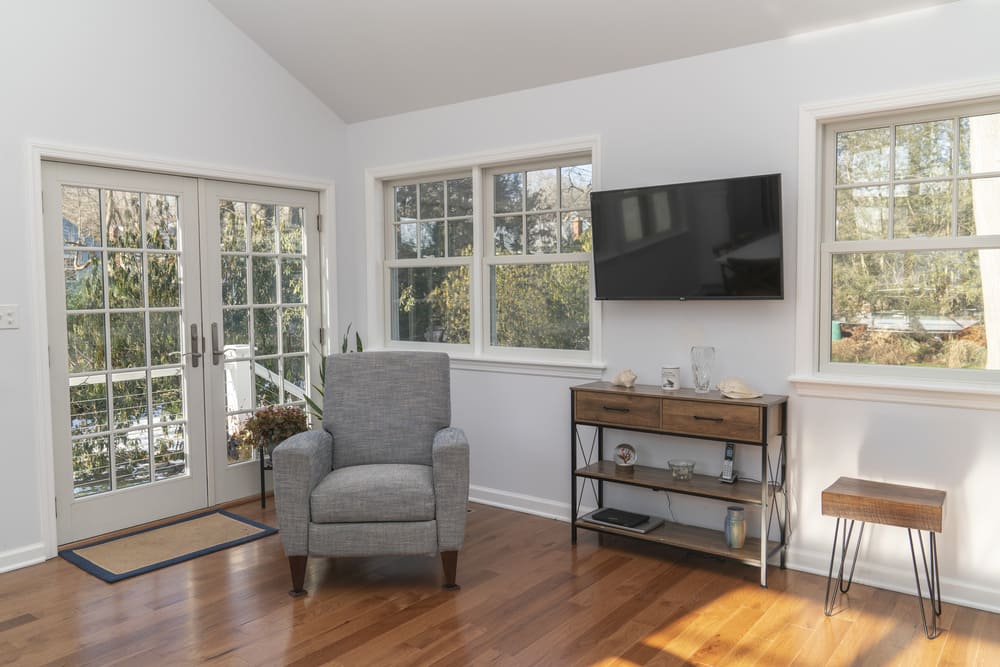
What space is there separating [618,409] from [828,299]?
107 centimetres

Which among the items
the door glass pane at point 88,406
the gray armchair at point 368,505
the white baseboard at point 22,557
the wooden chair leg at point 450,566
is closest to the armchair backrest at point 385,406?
the gray armchair at point 368,505

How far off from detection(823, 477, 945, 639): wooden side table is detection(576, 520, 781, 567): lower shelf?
35 centimetres

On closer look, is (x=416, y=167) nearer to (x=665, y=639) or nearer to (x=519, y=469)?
(x=519, y=469)

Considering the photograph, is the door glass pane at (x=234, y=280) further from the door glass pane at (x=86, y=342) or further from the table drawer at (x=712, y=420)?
the table drawer at (x=712, y=420)

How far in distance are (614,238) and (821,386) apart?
3.88ft

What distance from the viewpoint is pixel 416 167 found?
471cm

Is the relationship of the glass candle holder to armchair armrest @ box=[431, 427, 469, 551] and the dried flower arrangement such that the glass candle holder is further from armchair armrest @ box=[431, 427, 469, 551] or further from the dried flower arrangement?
the dried flower arrangement

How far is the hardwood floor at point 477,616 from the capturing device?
2623 mm

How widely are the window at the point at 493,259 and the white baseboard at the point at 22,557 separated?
230 cm

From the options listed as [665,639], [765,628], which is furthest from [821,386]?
[665,639]

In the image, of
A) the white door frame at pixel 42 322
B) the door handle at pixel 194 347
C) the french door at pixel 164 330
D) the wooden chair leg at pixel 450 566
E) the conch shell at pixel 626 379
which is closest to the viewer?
the wooden chair leg at pixel 450 566

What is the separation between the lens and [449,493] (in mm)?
3156

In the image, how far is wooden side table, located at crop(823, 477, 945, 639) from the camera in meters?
2.77

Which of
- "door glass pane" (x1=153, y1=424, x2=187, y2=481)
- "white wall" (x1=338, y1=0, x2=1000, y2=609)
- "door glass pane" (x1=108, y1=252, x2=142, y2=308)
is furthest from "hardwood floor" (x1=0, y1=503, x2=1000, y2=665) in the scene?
"door glass pane" (x1=108, y1=252, x2=142, y2=308)
